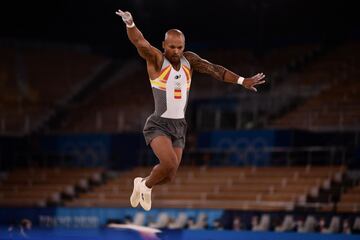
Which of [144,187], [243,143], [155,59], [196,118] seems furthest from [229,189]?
[155,59]

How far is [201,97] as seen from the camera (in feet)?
104

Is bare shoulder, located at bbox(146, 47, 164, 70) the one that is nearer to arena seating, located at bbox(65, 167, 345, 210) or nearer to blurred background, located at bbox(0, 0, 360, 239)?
blurred background, located at bbox(0, 0, 360, 239)

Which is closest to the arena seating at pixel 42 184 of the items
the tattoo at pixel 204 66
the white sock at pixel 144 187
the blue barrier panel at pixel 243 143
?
the blue barrier panel at pixel 243 143

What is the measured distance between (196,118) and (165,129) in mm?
18472

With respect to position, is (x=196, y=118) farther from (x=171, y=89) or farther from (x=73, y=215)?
(x=171, y=89)

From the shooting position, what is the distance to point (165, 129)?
38.5 feet

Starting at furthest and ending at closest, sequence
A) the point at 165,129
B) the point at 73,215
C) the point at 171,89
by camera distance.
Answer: the point at 73,215 < the point at 165,129 < the point at 171,89

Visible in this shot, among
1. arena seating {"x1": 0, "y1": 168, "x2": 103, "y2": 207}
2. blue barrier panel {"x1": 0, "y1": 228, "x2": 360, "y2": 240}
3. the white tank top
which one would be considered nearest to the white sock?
blue barrier panel {"x1": 0, "y1": 228, "x2": 360, "y2": 240}

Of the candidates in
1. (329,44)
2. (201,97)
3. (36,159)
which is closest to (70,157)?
(36,159)

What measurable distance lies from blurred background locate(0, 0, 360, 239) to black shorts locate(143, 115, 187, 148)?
27.3ft

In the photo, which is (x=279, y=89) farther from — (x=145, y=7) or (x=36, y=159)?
(x=36, y=159)

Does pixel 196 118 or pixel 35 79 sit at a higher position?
pixel 35 79

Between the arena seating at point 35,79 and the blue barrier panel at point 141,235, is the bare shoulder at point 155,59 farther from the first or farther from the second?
the arena seating at point 35,79

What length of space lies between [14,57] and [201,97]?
8.86m
